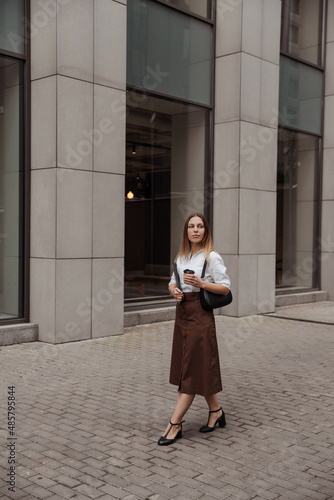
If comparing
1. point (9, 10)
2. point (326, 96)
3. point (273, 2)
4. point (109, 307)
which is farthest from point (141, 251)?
point (326, 96)

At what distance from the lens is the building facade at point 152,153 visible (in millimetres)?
9031

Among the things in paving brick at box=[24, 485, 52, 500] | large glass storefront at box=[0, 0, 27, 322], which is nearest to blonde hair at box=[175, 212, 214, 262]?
paving brick at box=[24, 485, 52, 500]

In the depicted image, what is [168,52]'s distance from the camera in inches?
448

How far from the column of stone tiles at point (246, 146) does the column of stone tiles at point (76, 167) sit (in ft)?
10.2

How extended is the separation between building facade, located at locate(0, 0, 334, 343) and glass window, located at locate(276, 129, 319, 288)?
0.15 ft

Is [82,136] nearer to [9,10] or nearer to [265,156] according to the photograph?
[9,10]

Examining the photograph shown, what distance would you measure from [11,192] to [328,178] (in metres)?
9.10

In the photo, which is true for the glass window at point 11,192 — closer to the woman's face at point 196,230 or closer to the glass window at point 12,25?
the glass window at point 12,25

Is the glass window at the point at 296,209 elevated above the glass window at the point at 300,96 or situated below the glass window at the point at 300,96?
below

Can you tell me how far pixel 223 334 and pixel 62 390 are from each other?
427cm

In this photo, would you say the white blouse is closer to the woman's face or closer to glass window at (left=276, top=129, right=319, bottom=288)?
the woman's face

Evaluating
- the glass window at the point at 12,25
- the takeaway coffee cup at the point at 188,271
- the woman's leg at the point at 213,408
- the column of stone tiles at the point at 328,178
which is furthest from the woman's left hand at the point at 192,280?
the column of stone tiles at the point at 328,178

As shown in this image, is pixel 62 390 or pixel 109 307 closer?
pixel 62 390

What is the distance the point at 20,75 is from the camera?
9.27 metres
